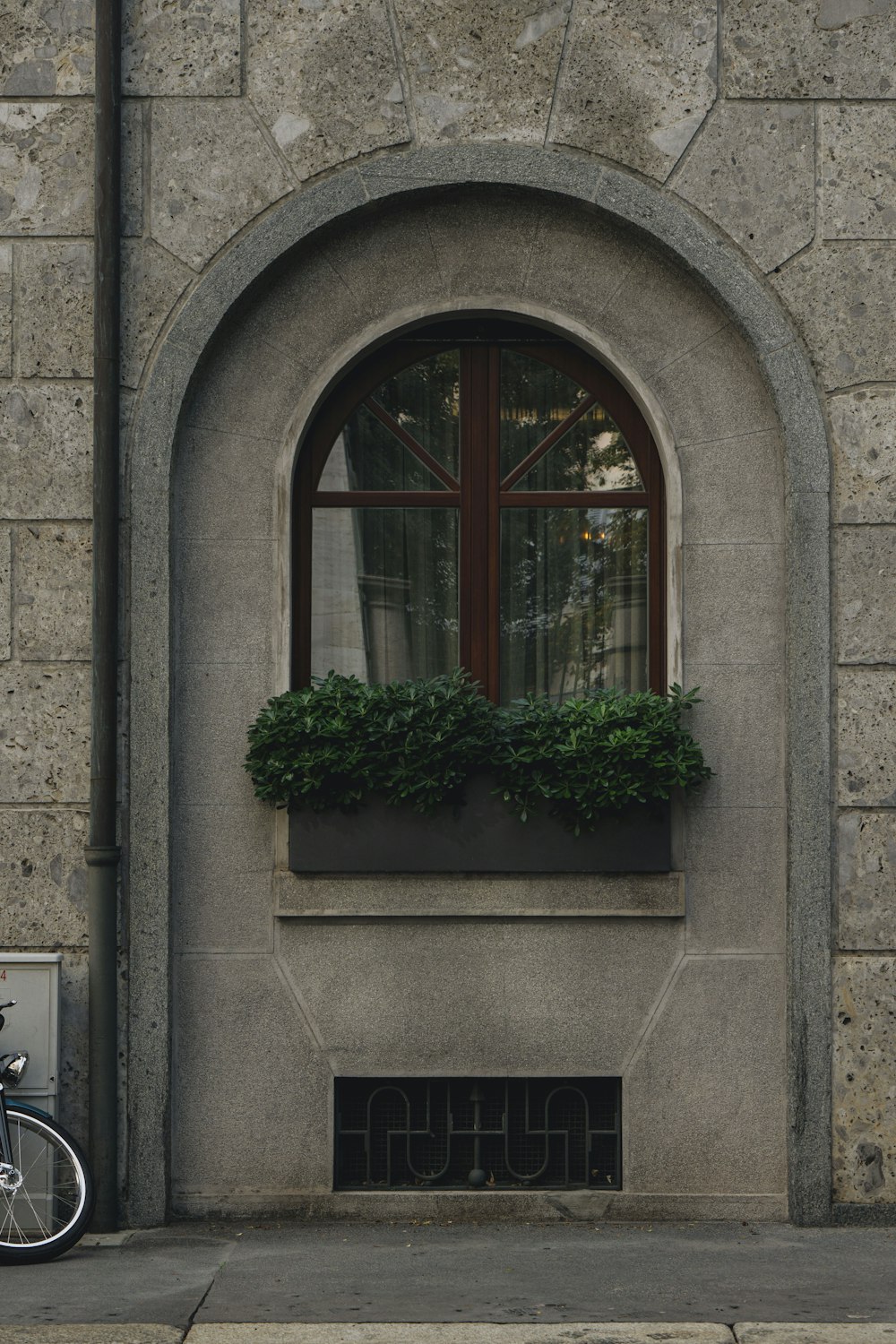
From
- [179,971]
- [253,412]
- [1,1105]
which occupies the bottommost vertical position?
[1,1105]

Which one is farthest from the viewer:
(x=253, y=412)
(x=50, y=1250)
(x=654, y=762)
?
(x=253, y=412)

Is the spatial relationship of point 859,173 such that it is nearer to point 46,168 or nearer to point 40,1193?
point 46,168

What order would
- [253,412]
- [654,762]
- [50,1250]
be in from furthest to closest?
1. [253,412]
2. [654,762]
3. [50,1250]

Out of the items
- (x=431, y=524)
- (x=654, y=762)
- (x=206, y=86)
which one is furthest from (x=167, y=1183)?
Result: (x=206, y=86)

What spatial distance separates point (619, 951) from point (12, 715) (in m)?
3.30

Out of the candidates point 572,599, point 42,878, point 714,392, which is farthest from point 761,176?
point 42,878

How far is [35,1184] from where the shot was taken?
6715mm

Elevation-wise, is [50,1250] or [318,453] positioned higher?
[318,453]

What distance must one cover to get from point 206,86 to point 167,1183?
556 centimetres

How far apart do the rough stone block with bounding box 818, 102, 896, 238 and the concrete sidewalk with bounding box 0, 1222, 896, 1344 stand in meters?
5.02

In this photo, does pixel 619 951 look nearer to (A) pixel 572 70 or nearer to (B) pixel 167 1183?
(B) pixel 167 1183

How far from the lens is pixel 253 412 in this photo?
24.4 ft

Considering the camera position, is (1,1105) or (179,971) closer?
(1,1105)

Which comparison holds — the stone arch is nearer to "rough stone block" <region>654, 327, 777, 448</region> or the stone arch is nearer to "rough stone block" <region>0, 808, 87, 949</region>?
"rough stone block" <region>654, 327, 777, 448</region>
